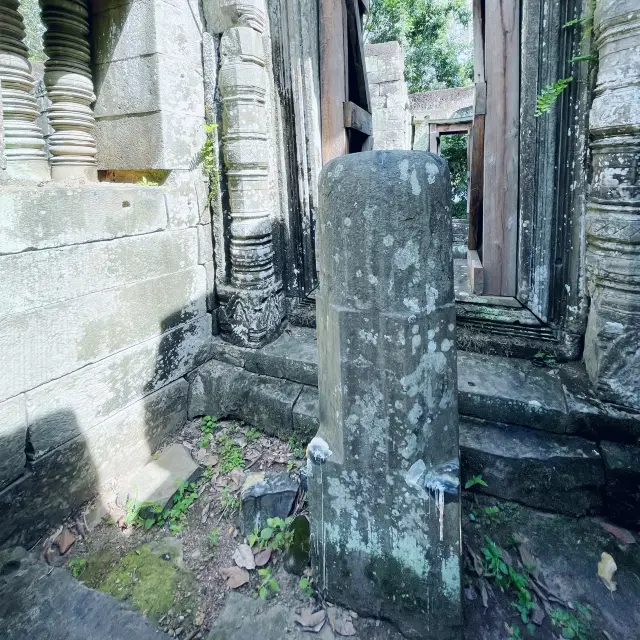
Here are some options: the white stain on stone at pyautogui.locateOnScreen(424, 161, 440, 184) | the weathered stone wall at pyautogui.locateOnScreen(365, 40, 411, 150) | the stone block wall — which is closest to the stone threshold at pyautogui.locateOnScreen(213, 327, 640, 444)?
the stone block wall

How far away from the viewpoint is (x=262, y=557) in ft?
6.64

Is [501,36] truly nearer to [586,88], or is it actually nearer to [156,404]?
[586,88]

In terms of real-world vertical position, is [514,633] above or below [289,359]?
below

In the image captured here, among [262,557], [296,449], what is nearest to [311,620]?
[262,557]

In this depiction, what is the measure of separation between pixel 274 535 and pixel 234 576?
10.2 inches

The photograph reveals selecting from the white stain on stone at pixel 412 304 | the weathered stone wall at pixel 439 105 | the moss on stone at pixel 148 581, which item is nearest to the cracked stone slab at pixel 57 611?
the moss on stone at pixel 148 581

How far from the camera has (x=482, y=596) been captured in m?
1.73

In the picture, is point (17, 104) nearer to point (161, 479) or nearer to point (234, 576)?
point (161, 479)

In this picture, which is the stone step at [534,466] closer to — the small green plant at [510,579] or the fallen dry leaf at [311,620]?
the small green plant at [510,579]

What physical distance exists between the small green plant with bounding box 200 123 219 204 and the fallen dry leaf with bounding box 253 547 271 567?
2.36m

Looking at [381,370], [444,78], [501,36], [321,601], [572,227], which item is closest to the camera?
[381,370]

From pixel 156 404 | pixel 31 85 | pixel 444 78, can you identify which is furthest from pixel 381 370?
pixel 444 78

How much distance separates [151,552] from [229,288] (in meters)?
1.77

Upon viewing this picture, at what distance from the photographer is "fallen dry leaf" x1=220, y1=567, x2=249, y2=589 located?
192cm
